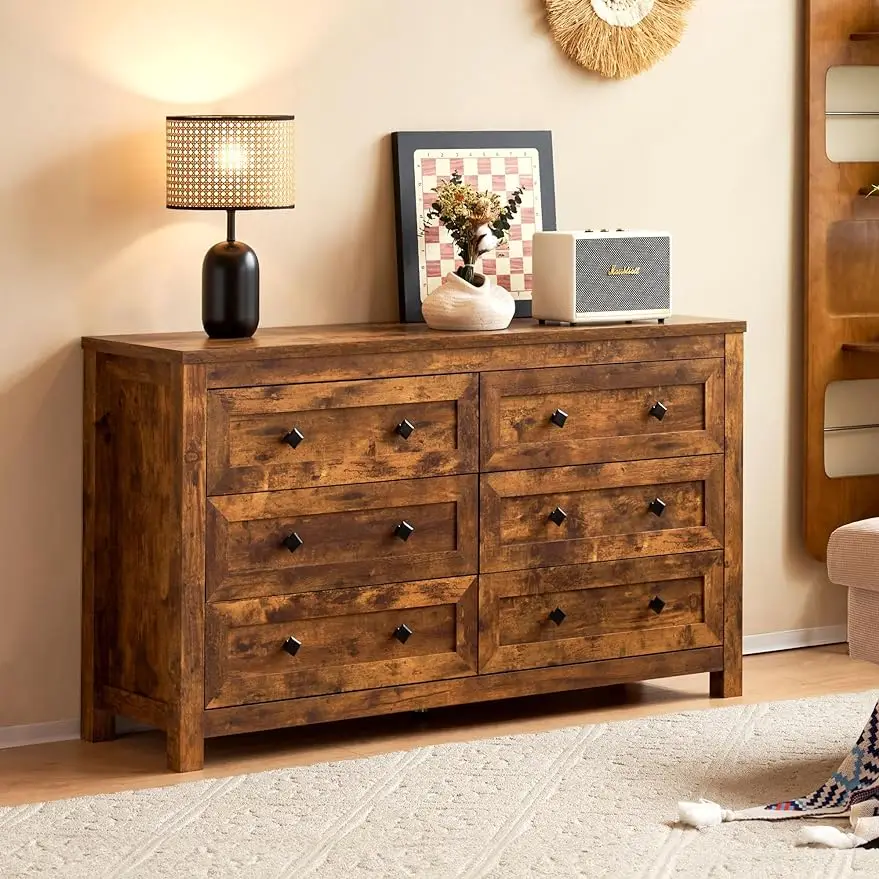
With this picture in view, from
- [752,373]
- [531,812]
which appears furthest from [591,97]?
[531,812]

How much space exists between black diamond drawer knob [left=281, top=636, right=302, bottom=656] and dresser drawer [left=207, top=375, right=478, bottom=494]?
34 centimetres

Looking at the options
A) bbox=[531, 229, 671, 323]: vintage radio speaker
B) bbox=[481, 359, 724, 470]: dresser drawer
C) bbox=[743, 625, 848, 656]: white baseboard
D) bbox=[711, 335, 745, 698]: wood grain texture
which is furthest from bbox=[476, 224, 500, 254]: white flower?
bbox=[743, 625, 848, 656]: white baseboard

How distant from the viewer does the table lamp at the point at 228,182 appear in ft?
12.2

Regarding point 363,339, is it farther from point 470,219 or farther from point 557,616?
point 557,616

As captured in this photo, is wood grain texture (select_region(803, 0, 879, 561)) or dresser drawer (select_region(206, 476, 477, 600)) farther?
wood grain texture (select_region(803, 0, 879, 561))

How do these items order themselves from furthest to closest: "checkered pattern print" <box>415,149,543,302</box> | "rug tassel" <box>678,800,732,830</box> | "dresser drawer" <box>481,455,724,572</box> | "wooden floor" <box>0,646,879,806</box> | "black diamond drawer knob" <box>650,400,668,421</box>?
"checkered pattern print" <box>415,149,543,302</box>, "black diamond drawer knob" <box>650,400,668,421</box>, "dresser drawer" <box>481,455,724,572</box>, "wooden floor" <box>0,646,879,806</box>, "rug tassel" <box>678,800,732,830</box>

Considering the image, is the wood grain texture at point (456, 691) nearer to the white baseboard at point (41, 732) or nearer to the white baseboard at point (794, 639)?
the white baseboard at point (41, 732)

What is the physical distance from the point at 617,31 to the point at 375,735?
1913 mm

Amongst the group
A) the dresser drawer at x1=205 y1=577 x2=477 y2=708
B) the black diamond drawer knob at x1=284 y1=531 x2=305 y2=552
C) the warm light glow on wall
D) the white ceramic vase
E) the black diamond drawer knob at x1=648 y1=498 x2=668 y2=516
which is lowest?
the dresser drawer at x1=205 y1=577 x2=477 y2=708

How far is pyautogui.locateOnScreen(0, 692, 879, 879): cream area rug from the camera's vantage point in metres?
3.08

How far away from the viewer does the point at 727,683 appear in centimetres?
432

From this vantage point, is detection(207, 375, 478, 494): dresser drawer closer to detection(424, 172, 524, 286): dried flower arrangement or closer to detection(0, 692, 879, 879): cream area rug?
detection(424, 172, 524, 286): dried flower arrangement

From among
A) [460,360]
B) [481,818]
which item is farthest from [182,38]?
[481,818]

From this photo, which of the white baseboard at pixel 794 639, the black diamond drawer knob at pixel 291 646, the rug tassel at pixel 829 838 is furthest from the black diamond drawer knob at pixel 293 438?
the white baseboard at pixel 794 639
